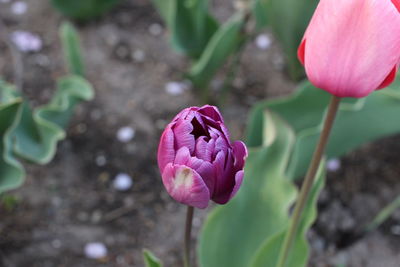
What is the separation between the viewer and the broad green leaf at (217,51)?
1541 millimetres

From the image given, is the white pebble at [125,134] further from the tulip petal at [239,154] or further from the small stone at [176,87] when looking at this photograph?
the tulip petal at [239,154]

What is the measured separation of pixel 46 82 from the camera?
1944 mm

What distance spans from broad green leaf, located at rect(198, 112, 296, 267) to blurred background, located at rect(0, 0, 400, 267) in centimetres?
40

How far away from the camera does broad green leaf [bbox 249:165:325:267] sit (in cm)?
105

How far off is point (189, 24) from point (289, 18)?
0.26 metres

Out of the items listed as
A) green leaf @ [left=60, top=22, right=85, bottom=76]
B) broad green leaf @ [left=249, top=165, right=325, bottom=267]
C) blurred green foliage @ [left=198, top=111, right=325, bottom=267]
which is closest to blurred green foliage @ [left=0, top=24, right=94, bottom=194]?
green leaf @ [left=60, top=22, right=85, bottom=76]

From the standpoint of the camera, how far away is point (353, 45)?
2.28 ft

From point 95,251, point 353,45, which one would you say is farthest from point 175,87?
point 353,45

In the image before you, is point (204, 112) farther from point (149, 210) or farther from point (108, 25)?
point (108, 25)

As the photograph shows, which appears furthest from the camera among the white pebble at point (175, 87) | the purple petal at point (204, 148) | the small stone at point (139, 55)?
the small stone at point (139, 55)

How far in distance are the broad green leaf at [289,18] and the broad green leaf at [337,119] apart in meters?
0.27

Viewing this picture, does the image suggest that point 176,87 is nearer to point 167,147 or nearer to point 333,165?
point 333,165

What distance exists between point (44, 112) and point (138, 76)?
606 mm

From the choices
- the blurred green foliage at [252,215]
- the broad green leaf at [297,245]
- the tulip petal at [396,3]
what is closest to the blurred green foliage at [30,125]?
the blurred green foliage at [252,215]
